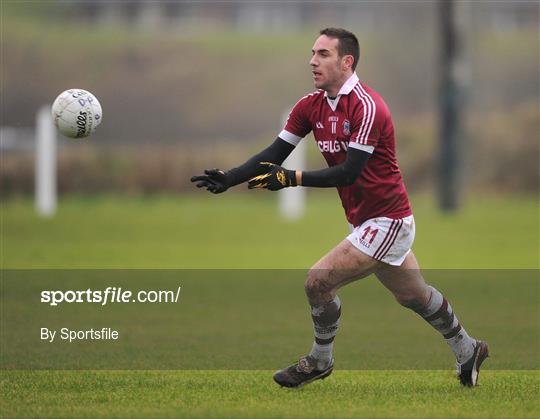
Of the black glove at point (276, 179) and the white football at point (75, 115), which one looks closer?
the black glove at point (276, 179)

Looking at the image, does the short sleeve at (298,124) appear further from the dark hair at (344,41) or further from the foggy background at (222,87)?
the foggy background at (222,87)

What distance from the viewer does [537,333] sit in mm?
11562

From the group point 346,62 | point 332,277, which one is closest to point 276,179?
point 332,277

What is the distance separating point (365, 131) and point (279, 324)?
436cm

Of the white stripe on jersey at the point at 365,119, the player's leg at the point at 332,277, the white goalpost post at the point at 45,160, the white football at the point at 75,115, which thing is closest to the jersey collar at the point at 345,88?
the white stripe on jersey at the point at 365,119

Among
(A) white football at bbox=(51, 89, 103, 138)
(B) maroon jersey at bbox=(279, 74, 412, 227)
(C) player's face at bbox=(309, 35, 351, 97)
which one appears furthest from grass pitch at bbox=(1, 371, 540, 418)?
(C) player's face at bbox=(309, 35, 351, 97)

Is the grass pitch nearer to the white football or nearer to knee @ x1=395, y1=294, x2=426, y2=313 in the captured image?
knee @ x1=395, y1=294, x2=426, y2=313

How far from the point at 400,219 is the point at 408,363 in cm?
195

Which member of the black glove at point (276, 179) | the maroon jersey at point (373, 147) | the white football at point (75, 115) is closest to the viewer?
the black glove at point (276, 179)

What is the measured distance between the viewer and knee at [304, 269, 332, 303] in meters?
8.27

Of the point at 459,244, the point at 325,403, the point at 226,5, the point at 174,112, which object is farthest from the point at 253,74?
the point at 325,403

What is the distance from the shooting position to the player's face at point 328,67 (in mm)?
8305

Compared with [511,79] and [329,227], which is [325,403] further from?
[511,79]

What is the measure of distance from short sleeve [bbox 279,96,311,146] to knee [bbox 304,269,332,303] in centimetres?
108
